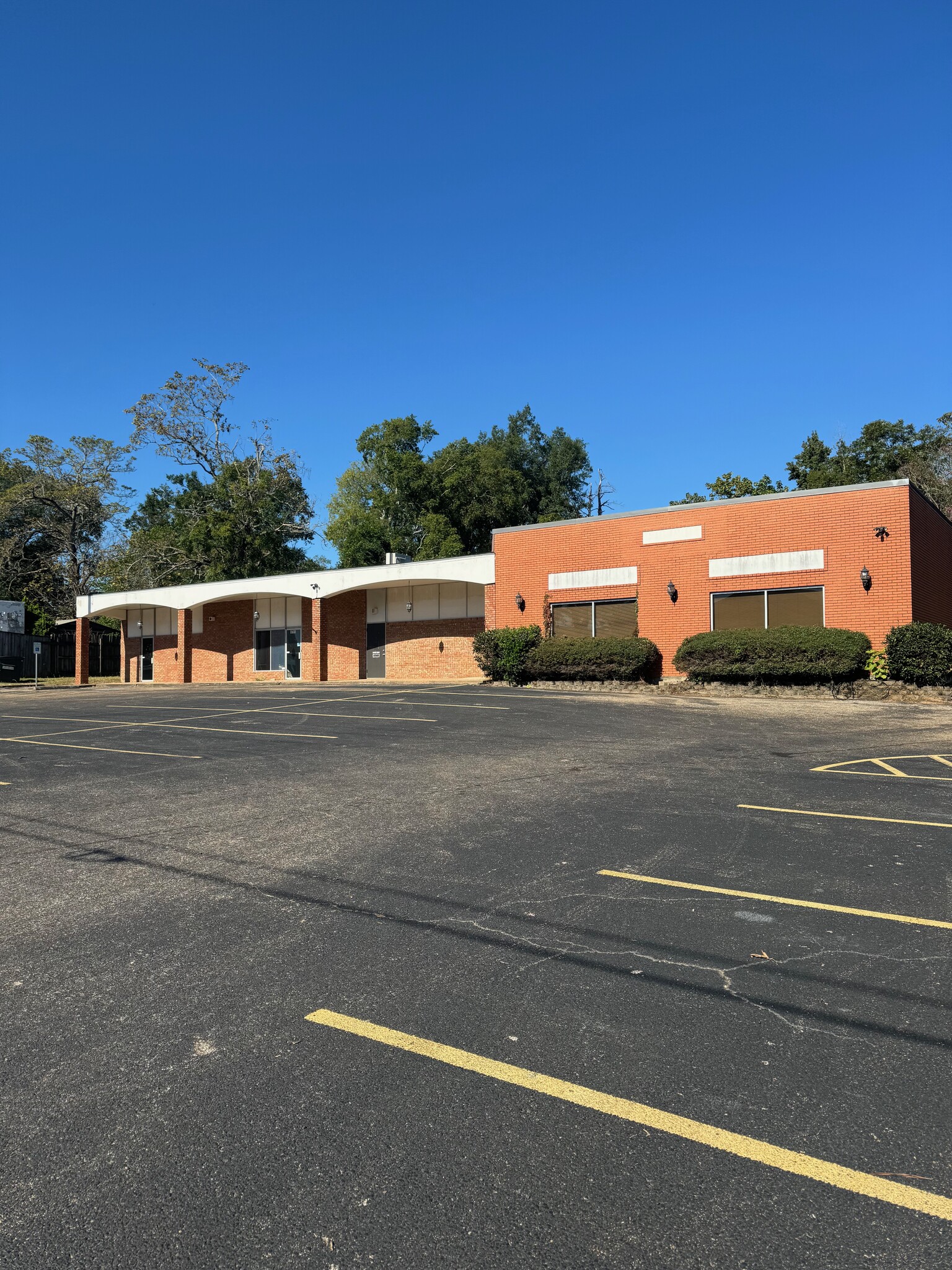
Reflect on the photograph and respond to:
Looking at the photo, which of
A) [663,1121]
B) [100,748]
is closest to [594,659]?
[100,748]

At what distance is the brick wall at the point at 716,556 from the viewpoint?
65.2 feet

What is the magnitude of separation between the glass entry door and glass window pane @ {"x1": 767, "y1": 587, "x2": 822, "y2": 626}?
1973 cm

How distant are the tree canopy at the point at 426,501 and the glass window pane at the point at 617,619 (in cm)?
2368

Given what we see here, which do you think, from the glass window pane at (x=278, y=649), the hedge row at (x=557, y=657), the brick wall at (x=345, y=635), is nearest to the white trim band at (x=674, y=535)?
the hedge row at (x=557, y=657)

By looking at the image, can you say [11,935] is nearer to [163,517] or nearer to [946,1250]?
[946,1250]

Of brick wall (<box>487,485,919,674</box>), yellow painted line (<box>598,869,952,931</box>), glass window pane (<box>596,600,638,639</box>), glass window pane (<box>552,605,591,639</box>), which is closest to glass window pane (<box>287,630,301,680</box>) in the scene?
brick wall (<box>487,485,919,674</box>)

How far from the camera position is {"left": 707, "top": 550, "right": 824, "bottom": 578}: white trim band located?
68.5 feet

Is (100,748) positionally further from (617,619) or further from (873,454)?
(873,454)

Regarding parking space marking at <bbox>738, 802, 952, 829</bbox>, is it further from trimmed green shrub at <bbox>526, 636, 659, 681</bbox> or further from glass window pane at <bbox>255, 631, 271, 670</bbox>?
glass window pane at <bbox>255, 631, 271, 670</bbox>

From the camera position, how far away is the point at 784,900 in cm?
485

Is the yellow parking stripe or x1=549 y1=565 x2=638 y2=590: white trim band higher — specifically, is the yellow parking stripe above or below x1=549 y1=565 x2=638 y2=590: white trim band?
below

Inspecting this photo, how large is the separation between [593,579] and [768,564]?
537cm

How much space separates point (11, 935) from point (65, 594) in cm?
5384

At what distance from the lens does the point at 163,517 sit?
57.4 metres
